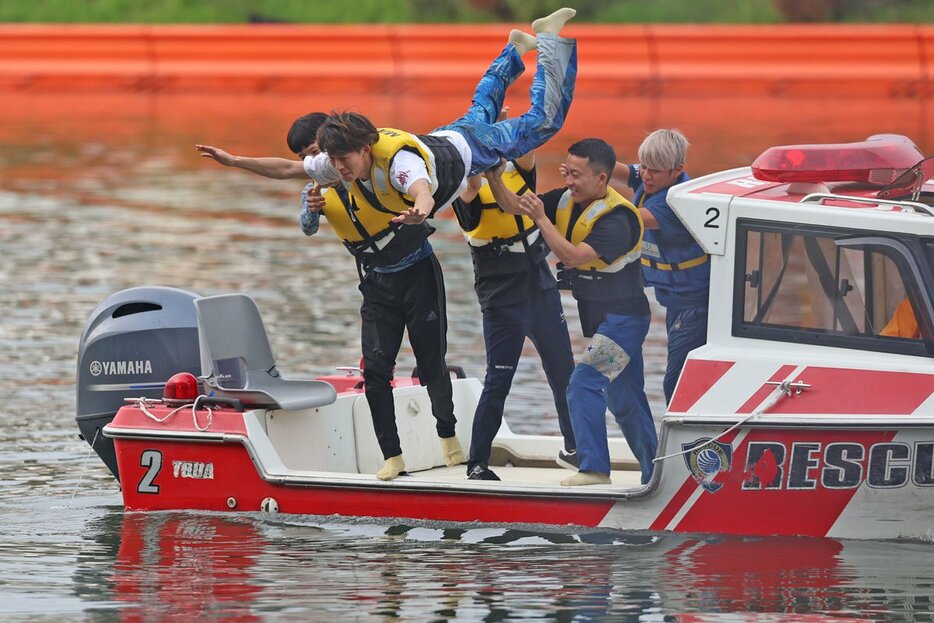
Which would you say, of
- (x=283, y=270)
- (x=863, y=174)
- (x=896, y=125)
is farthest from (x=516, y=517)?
(x=896, y=125)

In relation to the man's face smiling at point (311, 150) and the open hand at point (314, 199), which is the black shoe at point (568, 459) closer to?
the open hand at point (314, 199)

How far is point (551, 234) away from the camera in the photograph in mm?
8562

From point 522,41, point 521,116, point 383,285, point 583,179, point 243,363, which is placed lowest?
point 243,363

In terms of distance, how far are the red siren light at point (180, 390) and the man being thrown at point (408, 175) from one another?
3.26 feet

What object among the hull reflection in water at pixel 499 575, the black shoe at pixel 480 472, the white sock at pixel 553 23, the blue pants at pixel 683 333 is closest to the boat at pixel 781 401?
the hull reflection in water at pixel 499 575

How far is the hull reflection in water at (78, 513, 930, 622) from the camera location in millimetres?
7930

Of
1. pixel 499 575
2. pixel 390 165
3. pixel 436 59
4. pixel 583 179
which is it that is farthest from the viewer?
pixel 436 59

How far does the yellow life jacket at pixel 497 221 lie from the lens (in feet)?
30.0

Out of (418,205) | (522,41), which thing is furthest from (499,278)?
(522,41)

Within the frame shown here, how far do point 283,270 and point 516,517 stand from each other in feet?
30.7

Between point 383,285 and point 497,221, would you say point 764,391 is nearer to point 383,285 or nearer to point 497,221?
point 497,221

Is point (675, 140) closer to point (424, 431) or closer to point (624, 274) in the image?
point (624, 274)

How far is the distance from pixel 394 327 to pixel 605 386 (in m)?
1.12

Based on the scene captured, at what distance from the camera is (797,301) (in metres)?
8.38
